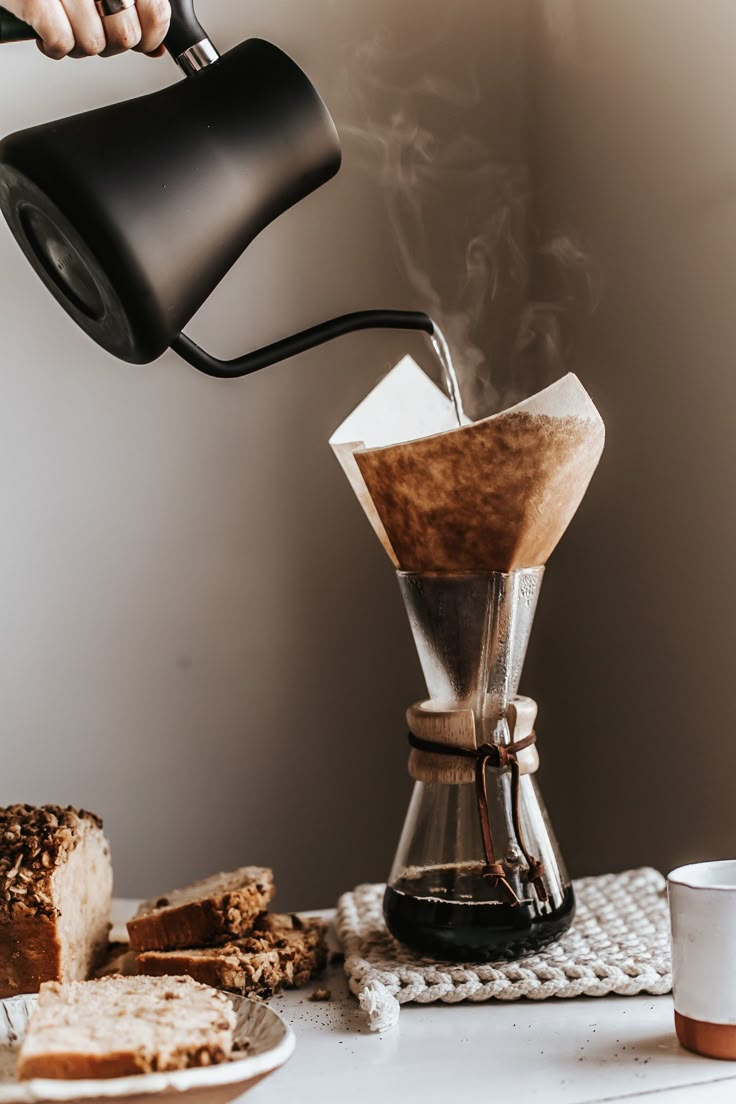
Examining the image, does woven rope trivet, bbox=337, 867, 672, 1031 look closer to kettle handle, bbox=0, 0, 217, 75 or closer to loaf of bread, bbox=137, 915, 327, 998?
loaf of bread, bbox=137, 915, 327, 998

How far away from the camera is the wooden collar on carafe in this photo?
891 mm

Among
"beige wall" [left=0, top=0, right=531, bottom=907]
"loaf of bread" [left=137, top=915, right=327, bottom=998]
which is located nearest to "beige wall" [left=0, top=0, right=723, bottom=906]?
"beige wall" [left=0, top=0, right=531, bottom=907]

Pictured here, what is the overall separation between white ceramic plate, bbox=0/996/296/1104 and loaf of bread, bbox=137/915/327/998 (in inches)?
5.7

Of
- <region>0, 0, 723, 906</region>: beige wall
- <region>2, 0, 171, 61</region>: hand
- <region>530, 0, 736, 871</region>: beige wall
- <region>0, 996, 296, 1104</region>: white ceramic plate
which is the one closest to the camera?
<region>0, 996, 296, 1104</region>: white ceramic plate

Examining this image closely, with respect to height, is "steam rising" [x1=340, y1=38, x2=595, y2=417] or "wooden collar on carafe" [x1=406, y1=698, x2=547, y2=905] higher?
"steam rising" [x1=340, y1=38, x2=595, y2=417]

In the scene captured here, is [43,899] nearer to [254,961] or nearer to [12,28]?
[254,961]

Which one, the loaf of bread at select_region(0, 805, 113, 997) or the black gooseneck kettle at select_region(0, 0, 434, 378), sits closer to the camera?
the black gooseneck kettle at select_region(0, 0, 434, 378)

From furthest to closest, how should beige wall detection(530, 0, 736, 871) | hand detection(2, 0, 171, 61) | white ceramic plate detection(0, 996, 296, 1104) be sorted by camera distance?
beige wall detection(530, 0, 736, 871)
hand detection(2, 0, 171, 61)
white ceramic plate detection(0, 996, 296, 1104)

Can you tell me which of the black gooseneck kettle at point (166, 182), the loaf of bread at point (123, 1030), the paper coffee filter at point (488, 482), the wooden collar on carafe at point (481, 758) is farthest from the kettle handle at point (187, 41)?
the loaf of bread at point (123, 1030)

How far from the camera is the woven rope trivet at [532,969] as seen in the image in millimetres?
861

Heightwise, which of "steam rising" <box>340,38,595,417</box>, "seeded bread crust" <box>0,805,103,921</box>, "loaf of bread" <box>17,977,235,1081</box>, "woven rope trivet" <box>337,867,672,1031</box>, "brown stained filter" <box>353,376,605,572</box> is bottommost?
"woven rope trivet" <box>337,867,672,1031</box>

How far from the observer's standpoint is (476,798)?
0.91 metres

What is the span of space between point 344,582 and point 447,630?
2.17ft

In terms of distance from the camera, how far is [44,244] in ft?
2.48
